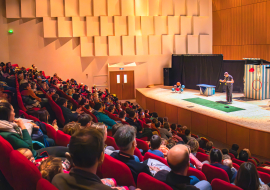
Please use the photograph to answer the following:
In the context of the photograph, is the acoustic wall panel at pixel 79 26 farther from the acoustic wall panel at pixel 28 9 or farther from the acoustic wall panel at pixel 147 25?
the acoustic wall panel at pixel 147 25

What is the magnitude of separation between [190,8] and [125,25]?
3.49 meters

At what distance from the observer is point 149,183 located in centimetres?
184

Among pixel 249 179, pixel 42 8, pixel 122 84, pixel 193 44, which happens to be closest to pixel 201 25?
pixel 193 44

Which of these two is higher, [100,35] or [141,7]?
[141,7]

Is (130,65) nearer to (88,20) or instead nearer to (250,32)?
(88,20)

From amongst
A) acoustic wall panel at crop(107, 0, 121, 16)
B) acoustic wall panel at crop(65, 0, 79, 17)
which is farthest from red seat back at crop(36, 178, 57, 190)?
acoustic wall panel at crop(107, 0, 121, 16)

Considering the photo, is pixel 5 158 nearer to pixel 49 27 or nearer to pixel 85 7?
pixel 49 27

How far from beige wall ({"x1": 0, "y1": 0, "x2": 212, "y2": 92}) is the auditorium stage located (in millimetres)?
3358

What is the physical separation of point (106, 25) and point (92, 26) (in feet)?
2.15

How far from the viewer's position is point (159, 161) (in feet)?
8.43

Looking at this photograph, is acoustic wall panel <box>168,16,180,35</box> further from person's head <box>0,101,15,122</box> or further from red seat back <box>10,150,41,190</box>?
red seat back <box>10,150,41,190</box>

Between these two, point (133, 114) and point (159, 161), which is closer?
point (159, 161)

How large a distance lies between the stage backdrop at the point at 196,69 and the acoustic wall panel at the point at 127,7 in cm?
307

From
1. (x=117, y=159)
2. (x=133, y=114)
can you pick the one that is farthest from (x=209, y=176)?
(x=133, y=114)
